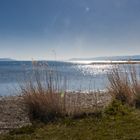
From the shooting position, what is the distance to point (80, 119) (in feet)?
29.4

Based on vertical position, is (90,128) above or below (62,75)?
below

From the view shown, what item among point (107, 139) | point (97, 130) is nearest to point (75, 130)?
point (97, 130)

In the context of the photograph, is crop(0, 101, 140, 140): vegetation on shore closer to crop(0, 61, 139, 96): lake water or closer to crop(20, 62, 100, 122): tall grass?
crop(20, 62, 100, 122): tall grass

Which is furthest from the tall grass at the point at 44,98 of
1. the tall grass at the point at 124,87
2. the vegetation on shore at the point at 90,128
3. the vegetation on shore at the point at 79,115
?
the tall grass at the point at 124,87

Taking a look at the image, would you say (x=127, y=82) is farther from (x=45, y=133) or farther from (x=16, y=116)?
(x=45, y=133)

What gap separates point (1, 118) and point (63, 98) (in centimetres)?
231

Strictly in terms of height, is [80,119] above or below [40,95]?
below

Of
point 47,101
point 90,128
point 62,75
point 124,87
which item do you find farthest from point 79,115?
point 62,75

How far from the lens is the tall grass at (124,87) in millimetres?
10877

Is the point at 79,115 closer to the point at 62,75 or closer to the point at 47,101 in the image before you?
the point at 47,101

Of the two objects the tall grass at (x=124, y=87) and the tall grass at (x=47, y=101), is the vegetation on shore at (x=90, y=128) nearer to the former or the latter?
the tall grass at (x=47, y=101)

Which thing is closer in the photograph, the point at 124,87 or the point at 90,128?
the point at 90,128

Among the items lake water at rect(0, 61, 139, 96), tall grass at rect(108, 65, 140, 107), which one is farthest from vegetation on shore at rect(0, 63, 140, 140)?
lake water at rect(0, 61, 139, 96)

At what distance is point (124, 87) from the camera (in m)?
10.9
